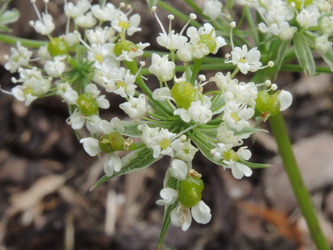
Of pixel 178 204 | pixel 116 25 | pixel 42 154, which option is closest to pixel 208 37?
pixel 116 25

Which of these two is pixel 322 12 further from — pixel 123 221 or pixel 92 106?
pixel 123 221

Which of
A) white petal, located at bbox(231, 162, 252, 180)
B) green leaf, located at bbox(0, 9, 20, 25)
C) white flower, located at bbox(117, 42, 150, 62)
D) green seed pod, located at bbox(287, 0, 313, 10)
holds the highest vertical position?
green seed pod, located at bbox(287, 0, 313, 10)

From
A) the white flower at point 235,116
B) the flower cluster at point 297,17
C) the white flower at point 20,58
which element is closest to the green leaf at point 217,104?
the white flower at point 235,116

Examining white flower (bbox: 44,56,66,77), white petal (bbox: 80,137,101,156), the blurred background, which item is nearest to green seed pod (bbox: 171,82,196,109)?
white petal (bbox: 80,137,101,156)

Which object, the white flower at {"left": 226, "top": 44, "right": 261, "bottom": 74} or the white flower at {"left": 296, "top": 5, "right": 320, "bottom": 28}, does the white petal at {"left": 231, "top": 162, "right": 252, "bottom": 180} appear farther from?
the white flower at {"left": 296, "top": 5, "right": 320, "bottom": 28}

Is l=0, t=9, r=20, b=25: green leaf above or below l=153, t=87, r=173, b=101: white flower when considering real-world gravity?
below

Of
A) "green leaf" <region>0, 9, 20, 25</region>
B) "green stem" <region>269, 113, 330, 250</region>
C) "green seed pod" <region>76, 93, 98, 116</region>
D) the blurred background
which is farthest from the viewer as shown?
the blurred background

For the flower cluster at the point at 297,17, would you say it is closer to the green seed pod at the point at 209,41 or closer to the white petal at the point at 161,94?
the green seed pod at the point at 209,41
